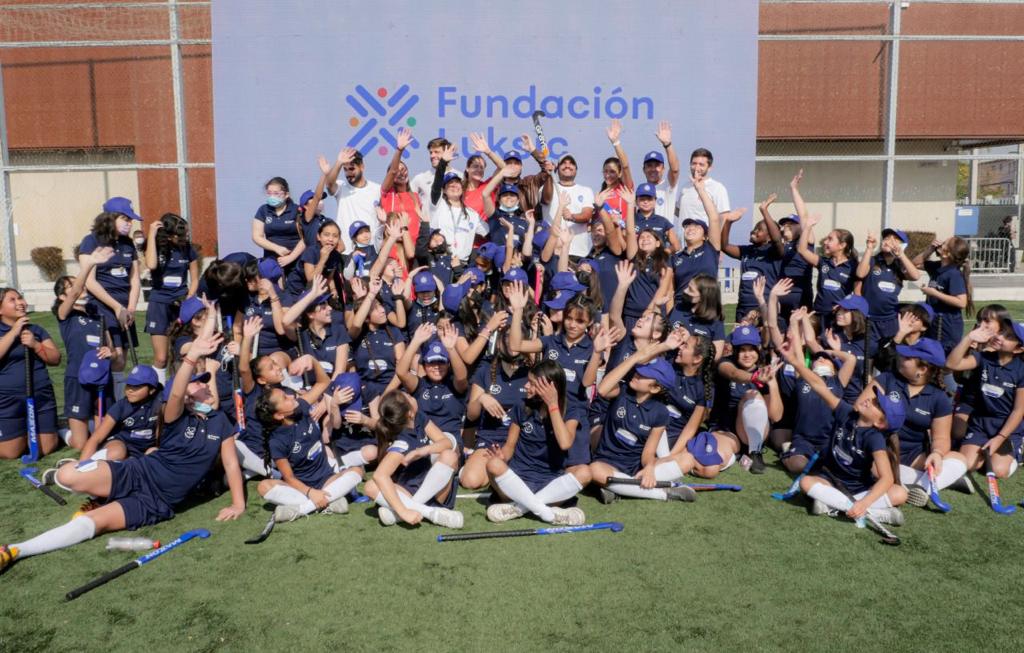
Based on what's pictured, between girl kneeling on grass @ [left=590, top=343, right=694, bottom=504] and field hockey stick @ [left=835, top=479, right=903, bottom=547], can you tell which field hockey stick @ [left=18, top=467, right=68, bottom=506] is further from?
field hockey stick @ [left=835, top=479, right=903, bottom=547]

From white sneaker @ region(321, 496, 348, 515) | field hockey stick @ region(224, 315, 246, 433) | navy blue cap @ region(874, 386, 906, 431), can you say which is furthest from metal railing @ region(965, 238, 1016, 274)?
white sneaker @ region(321, 496, 348, 515)

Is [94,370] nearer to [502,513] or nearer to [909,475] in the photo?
[502,513]

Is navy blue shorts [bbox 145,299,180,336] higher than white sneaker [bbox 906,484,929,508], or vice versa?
navy blue shorts [bbox 145,299,180,336]

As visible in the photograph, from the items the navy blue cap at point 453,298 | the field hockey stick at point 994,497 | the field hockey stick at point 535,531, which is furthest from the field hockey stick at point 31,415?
the field hockey stick at point 994,497

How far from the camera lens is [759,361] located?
6.92 metres

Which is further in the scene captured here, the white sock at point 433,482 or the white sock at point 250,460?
the white sock at point 250,460

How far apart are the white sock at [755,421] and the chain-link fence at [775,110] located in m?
6.63

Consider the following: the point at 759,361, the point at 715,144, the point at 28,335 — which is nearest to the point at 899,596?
the point at 759,361

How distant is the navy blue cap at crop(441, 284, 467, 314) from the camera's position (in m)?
7.04

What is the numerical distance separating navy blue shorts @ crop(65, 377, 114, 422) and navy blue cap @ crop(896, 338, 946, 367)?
6.27 meters

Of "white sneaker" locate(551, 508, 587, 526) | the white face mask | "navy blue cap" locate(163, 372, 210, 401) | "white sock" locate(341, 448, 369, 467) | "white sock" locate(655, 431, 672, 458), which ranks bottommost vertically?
"white sneaker" locate(551, 508, 587, 526)

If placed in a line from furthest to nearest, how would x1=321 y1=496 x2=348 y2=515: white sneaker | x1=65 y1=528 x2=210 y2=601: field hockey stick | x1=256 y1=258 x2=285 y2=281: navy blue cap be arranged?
x1=256 y1=258 x2=285 y2=281: navy blue cap
x1=321 y1=496 x2=348 y2=515: white sneaker
x1=65 y1=528 x2=210 y2=601: field hockey stick

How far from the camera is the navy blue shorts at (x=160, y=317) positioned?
26.4ft

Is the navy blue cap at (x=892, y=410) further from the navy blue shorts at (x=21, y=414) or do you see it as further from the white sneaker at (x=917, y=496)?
the navy blue shorts at (x=21, y=414)
